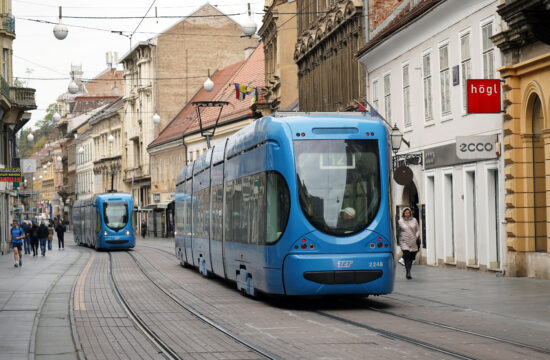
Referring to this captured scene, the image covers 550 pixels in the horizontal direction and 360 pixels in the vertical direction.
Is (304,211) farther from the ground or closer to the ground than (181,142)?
closer to the ground

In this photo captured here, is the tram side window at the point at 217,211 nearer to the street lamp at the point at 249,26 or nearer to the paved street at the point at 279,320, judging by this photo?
the paved street at the point at 279,320

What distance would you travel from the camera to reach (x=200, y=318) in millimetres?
16219

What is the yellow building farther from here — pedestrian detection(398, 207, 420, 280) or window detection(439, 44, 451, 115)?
window detection(439, 44, 451, 115)

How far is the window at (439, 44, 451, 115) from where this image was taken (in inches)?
1163

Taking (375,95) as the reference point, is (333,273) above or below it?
below

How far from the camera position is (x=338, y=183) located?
17156mm

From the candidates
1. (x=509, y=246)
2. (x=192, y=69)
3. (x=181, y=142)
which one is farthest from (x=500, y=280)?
(x=192, y=69)

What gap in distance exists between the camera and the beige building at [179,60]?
92375 millimetres

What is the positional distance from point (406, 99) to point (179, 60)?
A: 61.2 meters

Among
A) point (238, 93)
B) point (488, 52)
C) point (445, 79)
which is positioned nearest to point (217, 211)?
point (488, 52)

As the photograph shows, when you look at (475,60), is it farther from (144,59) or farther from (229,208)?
(144,59)

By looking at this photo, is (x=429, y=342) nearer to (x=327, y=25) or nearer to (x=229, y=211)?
(x=229, y=211)

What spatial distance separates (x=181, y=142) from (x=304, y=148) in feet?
225

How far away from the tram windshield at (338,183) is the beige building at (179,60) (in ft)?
242
